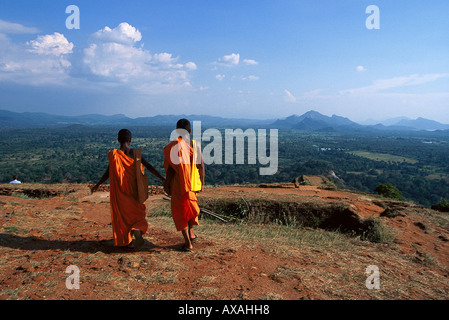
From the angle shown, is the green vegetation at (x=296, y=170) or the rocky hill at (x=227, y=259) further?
the green vegetation at (x=296, y=170)

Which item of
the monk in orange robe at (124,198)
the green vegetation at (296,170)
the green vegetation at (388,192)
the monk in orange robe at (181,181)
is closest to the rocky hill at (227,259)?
the monk in orange robe at (124,198)

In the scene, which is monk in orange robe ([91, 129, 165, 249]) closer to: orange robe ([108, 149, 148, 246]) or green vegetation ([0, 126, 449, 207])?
orange robe ([108, 149, 148, 246])

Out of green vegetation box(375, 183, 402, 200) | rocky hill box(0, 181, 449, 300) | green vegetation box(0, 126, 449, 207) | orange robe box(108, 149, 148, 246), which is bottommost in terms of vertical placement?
green vegetation box(0, 126, 449, 207)

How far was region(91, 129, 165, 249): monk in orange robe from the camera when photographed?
4227mm

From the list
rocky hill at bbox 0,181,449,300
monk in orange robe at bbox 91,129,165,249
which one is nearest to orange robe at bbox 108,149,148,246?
monk in orange robe at bbox 91,129,165,249

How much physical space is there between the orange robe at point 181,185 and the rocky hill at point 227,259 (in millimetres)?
521

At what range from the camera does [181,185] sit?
4.27m

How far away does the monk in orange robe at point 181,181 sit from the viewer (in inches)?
168

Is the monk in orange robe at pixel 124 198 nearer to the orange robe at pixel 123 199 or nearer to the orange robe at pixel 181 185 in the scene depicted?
the orange robe at pixel 123 199

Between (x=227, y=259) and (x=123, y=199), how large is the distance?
69.3 inches

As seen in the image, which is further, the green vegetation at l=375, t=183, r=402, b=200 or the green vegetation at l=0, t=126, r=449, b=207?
the green vegetation at l=0, t=126, r=449, b=207

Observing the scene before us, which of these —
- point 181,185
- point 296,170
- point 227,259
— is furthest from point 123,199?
point 296,170
